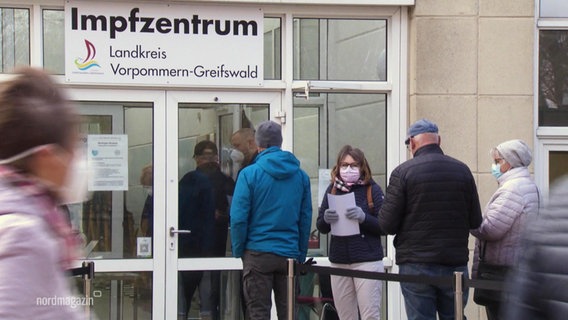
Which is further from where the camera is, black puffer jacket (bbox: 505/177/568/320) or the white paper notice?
the white paper notice

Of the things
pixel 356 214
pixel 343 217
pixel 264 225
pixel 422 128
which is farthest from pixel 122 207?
pixel 422 128

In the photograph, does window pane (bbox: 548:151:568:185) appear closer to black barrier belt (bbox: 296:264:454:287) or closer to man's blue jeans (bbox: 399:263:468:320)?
man's blue jeans (bbox: 399:263:468:320)

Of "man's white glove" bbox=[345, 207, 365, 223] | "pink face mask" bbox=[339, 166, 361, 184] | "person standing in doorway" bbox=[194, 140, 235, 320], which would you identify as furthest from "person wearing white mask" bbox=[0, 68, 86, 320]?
"person standing in doorway" bbox=[194, 140, 235, 320]

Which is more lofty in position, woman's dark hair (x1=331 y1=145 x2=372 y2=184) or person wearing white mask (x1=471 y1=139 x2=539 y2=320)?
woman's dark hair (x1=331 y1=145 x2=372 y2=184)

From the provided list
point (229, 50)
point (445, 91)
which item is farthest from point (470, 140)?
point (229, 50)

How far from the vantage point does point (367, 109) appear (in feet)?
28.1

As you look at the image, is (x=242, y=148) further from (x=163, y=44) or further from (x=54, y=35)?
(x=54, y=35)

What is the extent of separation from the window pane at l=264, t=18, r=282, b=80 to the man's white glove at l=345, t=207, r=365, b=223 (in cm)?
167

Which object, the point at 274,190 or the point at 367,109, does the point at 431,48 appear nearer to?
the point at 367,109

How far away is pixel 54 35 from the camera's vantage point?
8.17 m

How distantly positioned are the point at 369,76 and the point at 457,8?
103 cm

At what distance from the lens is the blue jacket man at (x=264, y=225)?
6.77 meters

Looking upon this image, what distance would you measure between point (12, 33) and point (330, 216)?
10.9 feet

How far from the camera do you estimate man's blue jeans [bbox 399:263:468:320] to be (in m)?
6.43
